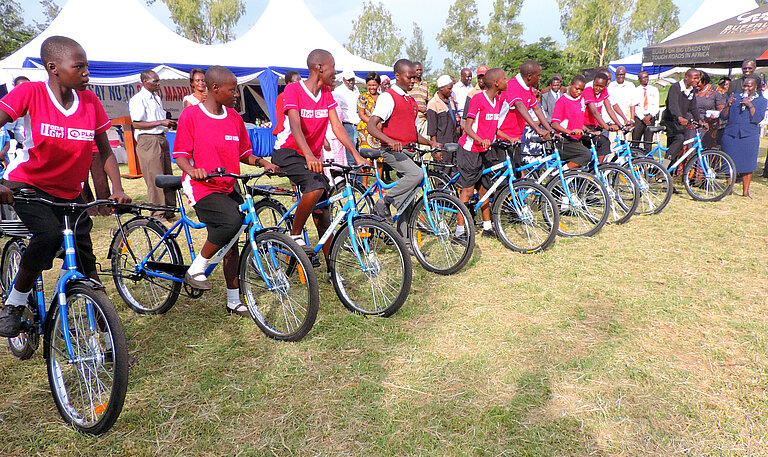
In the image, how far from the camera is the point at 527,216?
5398 mm

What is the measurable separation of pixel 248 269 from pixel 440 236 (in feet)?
6.64

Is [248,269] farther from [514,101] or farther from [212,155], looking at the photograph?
[514,101]

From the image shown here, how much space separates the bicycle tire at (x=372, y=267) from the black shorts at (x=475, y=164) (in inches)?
82.8

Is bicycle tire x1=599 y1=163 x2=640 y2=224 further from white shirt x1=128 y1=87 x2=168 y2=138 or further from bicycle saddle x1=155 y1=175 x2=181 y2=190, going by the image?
white shirt x1=128 y1=87 x2=168 y2=138

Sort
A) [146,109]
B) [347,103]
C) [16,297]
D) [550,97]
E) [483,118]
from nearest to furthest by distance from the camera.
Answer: [16,297]
[483,118]
[146,109]
[347,103]
[550,97]

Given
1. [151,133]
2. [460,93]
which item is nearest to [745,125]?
[460,93]

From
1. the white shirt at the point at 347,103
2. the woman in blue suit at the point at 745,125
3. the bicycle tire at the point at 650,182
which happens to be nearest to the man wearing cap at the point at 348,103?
the white shirt at the point at 347,103

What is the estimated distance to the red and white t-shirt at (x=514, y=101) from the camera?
5.62 m

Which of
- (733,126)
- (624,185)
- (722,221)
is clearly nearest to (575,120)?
(624,185)

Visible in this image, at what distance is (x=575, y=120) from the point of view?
264 inches

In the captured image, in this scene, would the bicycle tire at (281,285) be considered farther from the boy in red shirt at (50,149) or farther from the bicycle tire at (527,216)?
Answer: the bicycle tire at (527,216)

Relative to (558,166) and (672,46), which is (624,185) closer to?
(558,166)

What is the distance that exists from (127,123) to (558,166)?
43.5 feet

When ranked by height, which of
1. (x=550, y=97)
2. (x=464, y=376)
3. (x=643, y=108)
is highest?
(x=550, y=97)
